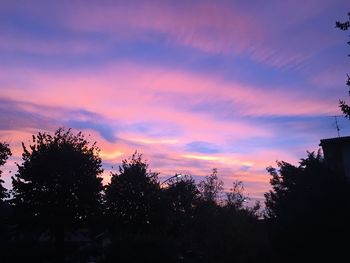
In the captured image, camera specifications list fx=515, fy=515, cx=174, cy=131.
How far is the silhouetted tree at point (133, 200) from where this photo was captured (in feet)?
145

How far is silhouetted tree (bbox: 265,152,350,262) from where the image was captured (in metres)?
18.2

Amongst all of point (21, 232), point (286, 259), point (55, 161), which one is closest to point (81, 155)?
point (55, 161)

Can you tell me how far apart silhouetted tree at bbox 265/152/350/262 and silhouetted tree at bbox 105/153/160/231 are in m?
24.8

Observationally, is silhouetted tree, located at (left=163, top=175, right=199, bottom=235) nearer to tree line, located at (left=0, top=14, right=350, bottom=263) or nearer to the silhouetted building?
tree line, located at (left=0, top=14, right=350, bottom=263)

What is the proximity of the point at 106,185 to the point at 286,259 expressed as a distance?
26.7 m

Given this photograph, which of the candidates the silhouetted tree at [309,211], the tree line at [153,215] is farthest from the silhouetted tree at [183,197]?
the silhouetted tree at [309,211]

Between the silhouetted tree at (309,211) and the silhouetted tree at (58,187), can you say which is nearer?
the silhouetted tree at (309,211)

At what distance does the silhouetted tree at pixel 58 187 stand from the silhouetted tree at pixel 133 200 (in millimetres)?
3439

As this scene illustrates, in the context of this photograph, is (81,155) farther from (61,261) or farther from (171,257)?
(171,257)

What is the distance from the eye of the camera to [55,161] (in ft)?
130

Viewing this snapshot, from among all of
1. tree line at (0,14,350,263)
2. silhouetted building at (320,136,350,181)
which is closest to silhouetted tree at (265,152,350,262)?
tree line at (0,14,350,263)

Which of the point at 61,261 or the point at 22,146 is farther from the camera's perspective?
the point at 22,146

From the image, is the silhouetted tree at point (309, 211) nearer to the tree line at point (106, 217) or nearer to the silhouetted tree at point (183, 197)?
the tree line at point (106, 217)

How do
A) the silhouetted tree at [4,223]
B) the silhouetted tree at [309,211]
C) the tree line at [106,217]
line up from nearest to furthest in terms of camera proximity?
the silhouetted tree at [309,211]
the tree line at [106,217]
the silhouetted tree at [4,223]
